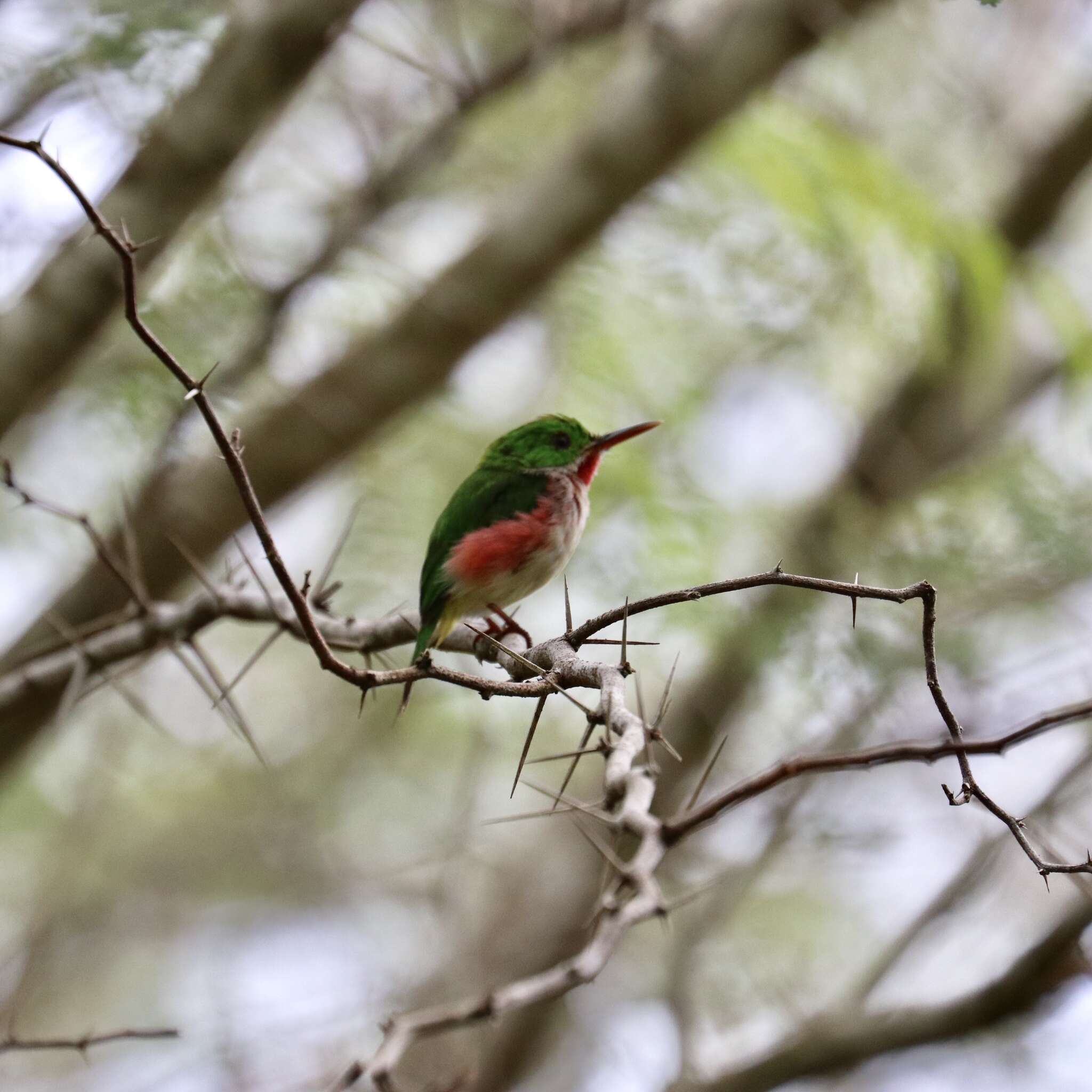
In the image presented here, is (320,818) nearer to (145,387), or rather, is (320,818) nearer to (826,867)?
(826,867)

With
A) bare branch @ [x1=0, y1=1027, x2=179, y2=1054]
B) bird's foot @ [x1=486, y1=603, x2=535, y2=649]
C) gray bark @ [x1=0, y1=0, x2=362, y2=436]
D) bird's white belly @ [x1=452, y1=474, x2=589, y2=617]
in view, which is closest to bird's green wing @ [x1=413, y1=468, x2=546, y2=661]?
bird's white belly @ [x1=452, y1=474, x2=589, y2=617]

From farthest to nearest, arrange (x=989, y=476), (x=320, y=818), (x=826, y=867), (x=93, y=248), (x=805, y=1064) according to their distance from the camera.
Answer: (x=320, y=818)
(x=826, y=867)
(x=989, y=476)
(x=805, y=1064)
(x=93, y=248)

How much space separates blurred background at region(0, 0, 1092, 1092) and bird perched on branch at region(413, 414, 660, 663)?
48 cm

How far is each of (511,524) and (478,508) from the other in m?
0.18

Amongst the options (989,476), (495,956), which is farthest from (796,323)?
(495,956)

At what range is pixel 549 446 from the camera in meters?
5.43

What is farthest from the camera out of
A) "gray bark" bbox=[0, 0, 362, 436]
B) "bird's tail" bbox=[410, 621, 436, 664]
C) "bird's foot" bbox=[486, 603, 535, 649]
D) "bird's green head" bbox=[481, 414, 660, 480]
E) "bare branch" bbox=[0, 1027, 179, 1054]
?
"bird's green head" bbox=[481, 414, 660, 480]

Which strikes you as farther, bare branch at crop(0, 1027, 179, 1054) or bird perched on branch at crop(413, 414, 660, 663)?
bird perched on branch at crop(413, 414, 660, 663)

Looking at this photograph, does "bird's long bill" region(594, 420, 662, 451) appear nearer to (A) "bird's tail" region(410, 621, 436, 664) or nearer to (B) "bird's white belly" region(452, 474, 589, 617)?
(B) "bird's white belly" region(452, 474, 589, 617)

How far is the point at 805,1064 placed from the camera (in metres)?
5.26

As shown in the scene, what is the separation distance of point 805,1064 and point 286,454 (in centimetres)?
363

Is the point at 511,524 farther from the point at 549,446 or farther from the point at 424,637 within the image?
the point at 424,637

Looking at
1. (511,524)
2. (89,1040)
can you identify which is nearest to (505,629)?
(511,524)

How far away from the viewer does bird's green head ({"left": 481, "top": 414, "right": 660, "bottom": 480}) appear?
5363 mm
